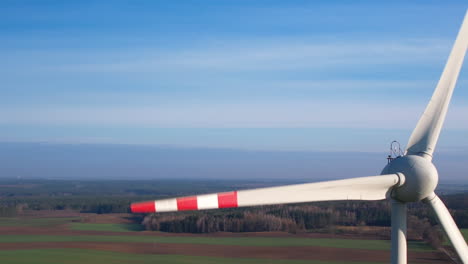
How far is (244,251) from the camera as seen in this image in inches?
2253

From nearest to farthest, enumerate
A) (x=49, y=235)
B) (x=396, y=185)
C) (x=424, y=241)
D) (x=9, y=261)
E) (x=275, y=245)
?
(x=396, y=185) < (x=9, y=261) < (x=424, y=241) < (x=275, y=245) < (x=49, y=235)

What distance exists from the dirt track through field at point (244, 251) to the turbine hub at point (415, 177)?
34118 millimetres

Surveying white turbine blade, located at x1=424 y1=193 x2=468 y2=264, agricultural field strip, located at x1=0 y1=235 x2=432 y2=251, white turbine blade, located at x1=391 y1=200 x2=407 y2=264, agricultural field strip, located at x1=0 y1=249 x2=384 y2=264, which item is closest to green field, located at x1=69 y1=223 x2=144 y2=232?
agricultural field strip, located at x1=0 y1=235 x2=432 y2=251

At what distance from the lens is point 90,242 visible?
6562cm

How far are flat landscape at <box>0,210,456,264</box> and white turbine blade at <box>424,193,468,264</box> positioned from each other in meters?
31.4

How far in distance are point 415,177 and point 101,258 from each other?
41780 mm

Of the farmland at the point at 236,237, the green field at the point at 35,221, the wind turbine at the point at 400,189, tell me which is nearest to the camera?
the wind turbine at the point at 400,189

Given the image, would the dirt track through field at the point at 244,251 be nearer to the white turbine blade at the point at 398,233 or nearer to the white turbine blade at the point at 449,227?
the white turbine blade at the point at 449,227

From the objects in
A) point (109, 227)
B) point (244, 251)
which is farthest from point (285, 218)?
point (109, 227)

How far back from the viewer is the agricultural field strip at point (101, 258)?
5084cm

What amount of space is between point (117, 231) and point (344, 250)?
108ft

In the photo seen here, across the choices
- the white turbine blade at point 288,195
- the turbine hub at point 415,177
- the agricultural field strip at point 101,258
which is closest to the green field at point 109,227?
the agricultural field strip at point 101,258

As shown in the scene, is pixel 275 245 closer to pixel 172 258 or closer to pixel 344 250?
pixel 344 250

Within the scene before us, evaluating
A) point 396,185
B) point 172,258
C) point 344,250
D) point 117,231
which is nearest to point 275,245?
point 344,250
